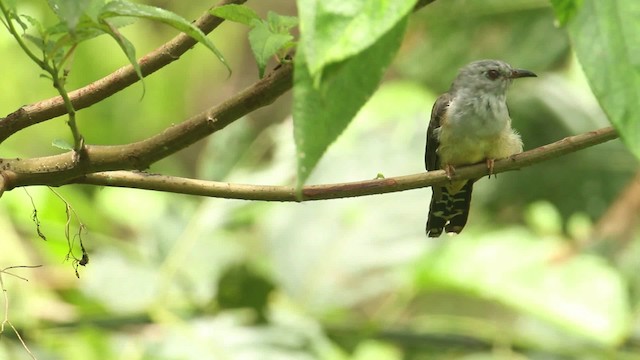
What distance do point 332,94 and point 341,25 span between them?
2.2 inches

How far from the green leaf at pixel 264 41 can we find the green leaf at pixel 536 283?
2101 millimetres

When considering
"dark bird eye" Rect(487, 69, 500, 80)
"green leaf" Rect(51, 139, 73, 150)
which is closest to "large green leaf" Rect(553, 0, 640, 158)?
"green leaf" Rect(51, 139, 73, 150)

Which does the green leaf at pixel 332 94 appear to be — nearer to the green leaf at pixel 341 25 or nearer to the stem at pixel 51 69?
the green leaf at pixel 341 25

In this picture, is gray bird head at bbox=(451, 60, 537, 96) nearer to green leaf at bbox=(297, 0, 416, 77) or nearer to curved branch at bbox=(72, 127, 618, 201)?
curved branch at bbox=(72, 127, 618, 201)

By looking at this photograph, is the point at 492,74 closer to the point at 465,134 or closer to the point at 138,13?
the point at 465,134

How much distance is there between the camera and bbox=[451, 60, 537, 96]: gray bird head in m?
2.25

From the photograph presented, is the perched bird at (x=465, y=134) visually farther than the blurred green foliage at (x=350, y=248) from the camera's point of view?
No

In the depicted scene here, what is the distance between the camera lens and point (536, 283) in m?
3.02

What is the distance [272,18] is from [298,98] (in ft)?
1.15

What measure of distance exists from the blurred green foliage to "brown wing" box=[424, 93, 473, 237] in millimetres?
777

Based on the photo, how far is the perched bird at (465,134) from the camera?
6.86 ft

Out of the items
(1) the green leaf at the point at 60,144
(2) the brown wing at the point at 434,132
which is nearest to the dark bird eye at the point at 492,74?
(2) the brown wing at the point at 434,132

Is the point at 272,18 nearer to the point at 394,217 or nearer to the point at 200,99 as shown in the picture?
the point at 394,217

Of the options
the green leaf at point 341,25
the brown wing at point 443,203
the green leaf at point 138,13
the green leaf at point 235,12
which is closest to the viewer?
the green leaf at point 341,25
